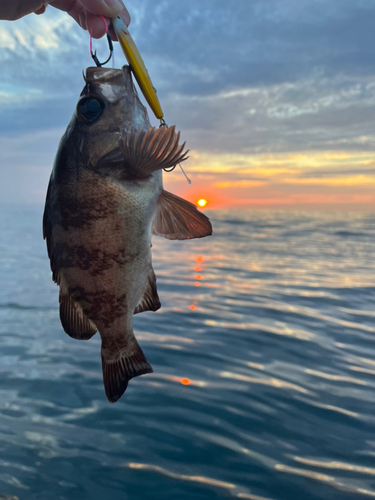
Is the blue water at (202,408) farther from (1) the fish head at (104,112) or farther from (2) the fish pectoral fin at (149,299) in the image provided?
(1) the fish head at (104,112)

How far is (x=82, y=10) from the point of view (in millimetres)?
2885

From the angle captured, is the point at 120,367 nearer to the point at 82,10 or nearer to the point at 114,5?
the point at 114,5

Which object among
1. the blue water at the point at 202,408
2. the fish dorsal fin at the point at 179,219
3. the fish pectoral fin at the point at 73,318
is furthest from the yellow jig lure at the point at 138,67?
the blue water at the point at 202,408

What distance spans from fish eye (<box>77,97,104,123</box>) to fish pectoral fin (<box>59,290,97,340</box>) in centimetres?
106

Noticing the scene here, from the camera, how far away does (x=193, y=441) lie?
4.90 metres

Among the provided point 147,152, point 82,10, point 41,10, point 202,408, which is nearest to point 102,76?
point 147,152

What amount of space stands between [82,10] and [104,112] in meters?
1.08

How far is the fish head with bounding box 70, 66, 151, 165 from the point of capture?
2301mm

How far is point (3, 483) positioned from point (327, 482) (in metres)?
3.49

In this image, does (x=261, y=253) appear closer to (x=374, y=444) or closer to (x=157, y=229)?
(x=374, y=444)

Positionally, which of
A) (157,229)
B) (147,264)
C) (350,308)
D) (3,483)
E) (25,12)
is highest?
(25,12)

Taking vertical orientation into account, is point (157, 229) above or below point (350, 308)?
above

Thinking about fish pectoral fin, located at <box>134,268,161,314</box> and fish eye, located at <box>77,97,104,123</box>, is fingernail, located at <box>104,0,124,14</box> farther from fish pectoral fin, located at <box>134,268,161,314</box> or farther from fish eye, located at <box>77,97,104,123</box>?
fish pectoral fin, located at <box>134,268,161,314</box>

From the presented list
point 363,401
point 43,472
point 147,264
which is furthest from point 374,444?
point 147,264
